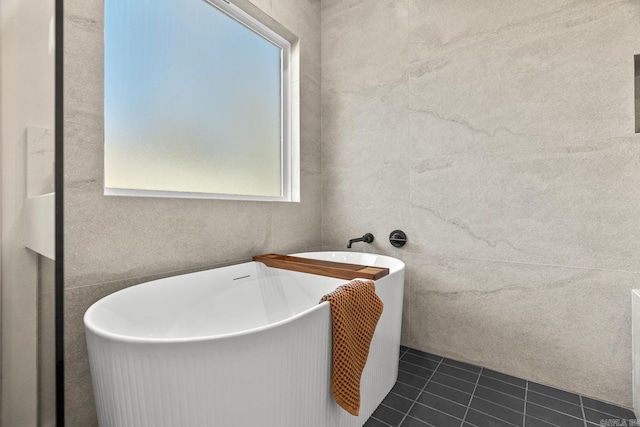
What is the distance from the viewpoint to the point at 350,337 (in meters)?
0.98

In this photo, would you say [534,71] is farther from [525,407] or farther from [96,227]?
[96,227]

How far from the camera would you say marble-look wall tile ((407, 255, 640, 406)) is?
1.34 metres

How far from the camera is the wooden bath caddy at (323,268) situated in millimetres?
1312

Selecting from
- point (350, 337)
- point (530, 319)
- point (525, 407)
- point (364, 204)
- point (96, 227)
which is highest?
point (364, 204)

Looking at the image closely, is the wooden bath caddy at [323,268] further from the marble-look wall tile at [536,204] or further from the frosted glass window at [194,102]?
the marble-look wall tile at [536,204]

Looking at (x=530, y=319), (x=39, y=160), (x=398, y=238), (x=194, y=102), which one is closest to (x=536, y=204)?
(x=530, y=319)

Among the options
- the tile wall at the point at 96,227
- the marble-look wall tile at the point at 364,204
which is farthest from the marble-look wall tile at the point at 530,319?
the tile wall at the point at 96,227

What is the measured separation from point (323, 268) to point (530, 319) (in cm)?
111

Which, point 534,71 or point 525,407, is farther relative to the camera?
point 534,71

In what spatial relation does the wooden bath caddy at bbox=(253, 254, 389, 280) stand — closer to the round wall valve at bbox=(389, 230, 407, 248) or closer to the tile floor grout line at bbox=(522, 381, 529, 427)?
the round wall valve at bbox=(389, 230, 407, 248)

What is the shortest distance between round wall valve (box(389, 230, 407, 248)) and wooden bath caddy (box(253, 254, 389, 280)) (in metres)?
0.46

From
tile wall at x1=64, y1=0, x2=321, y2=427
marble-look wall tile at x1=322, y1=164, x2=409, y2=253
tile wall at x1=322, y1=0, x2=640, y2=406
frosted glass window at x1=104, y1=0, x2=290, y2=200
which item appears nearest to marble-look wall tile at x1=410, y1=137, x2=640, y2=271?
tile wall at x1=322, y1=0, x2=640, y2=406

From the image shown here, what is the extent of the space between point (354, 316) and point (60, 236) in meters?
0.97

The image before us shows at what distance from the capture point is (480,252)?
1.64 meters
